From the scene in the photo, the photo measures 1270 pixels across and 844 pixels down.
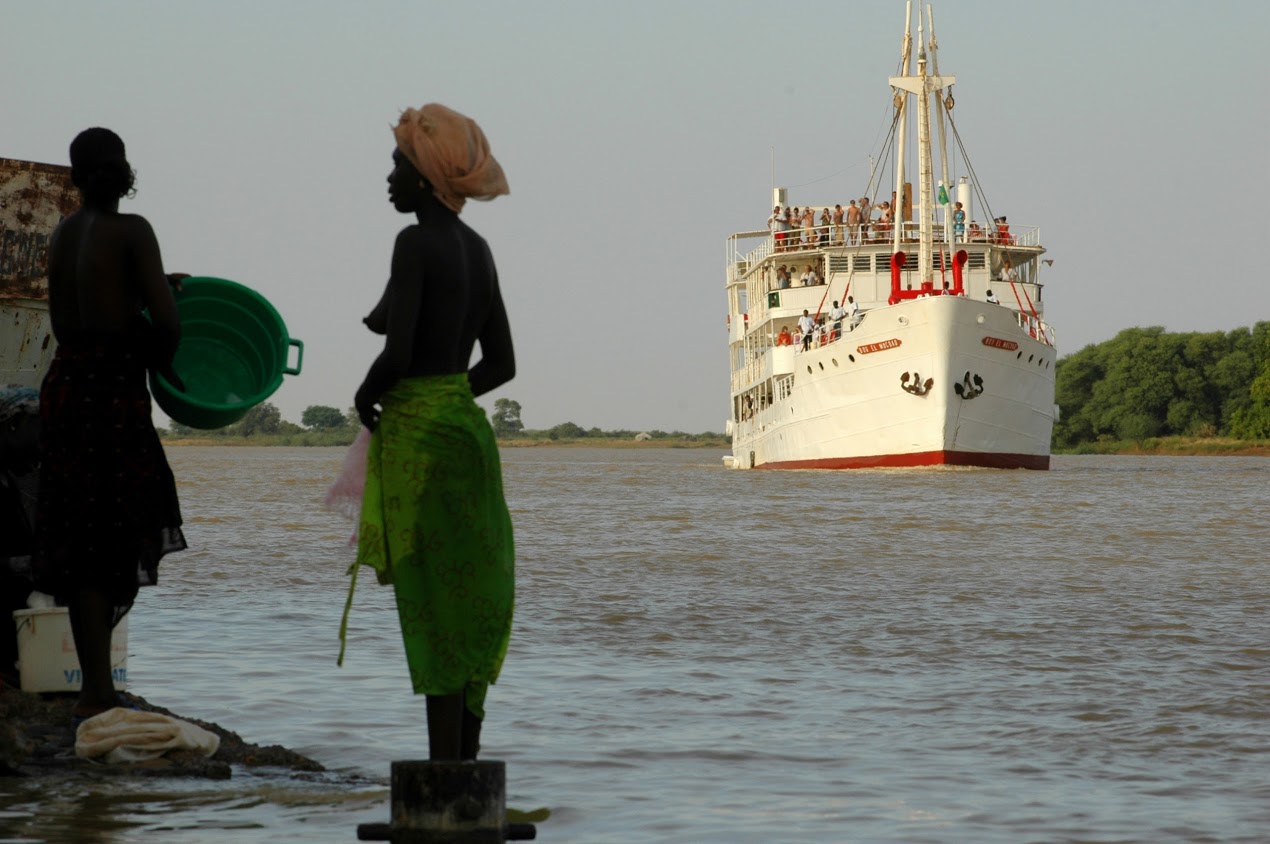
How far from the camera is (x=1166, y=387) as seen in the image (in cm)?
10031

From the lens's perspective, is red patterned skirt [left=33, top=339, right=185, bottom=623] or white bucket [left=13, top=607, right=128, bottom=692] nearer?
red patterned skirt [left=33, top=339, right=185, bottom=623]

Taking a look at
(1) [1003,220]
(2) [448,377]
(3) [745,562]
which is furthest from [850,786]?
(1) [1003,220]

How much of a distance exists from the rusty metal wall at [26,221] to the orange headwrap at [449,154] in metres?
2.33

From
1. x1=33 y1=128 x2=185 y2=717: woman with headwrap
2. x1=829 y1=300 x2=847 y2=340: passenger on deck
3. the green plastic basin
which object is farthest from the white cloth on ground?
x1=829 y1=300 x2=847 y2=340: passenger on deck

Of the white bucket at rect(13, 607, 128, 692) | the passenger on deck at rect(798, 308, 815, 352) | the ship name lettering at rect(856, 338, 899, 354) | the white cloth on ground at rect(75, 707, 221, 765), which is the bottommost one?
the white cloth on ground at rect(75, 707, 221, 765)

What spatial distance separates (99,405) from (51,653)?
106 cm

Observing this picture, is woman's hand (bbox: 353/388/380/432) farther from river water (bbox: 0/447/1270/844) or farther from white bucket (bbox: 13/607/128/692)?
white bucket (bbox: 13/607/128/692)

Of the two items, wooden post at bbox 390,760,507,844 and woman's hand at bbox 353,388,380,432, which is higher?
woman's hand at bbox 353,388,380,432

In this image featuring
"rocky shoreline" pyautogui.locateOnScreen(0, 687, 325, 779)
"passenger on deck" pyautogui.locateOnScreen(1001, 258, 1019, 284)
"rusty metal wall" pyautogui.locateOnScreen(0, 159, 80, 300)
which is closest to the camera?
"rocky shoreline" pyautogui.locateOnScreen(0, 687, 325, 779)

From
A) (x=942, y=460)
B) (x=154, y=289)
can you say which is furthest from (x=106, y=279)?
(x=942, y=460)

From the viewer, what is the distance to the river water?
440cm

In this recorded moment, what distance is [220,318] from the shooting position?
17.2 ft

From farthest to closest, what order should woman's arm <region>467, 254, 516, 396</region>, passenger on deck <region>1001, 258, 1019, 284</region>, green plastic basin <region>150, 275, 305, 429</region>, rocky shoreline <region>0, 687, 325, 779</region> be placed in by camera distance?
passenger on deck <region>1001, 258, 1019, 284</region>
green plastic basin <region>150, 275, 305, 429</region>
rocky shoreline <region>0, 687, 325, 779</region>
woman's arm <region>467, 254, 516, 396</region>

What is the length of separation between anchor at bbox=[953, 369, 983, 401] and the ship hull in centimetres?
2
